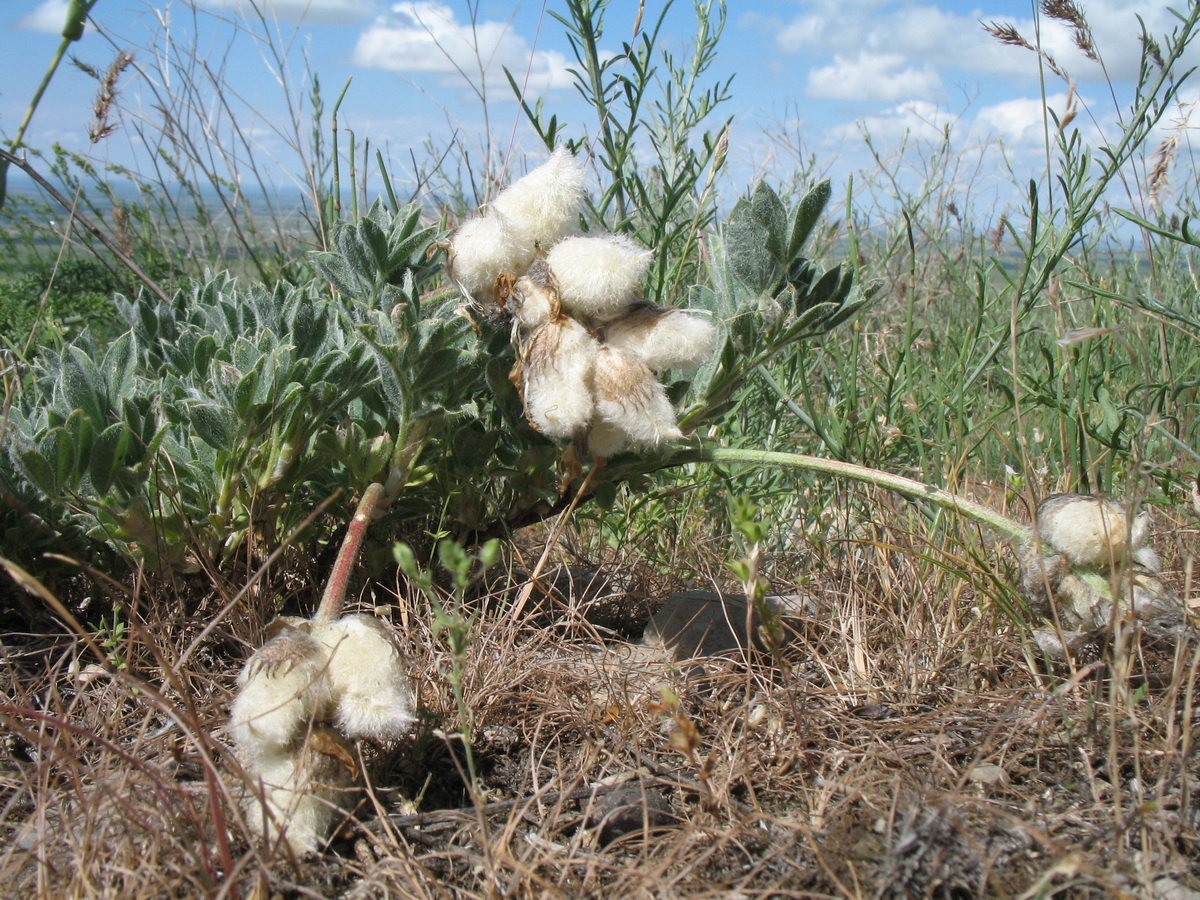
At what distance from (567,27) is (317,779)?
59.3 inches

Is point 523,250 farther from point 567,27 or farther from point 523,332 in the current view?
point 567,27

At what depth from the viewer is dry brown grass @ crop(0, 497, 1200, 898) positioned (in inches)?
39.6

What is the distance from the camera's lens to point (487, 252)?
1335 mm

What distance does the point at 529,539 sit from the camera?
85.2 inches

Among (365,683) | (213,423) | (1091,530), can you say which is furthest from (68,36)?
(1091,530)

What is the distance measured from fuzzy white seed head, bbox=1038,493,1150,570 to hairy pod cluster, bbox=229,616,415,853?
0.88 metres

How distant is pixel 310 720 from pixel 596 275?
0.67 meters

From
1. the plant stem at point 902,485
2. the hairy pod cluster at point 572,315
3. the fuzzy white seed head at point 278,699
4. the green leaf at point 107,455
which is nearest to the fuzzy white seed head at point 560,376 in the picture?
the hairy pod cluster at point 572,315

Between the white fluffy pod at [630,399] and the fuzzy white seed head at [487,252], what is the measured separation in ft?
0.66

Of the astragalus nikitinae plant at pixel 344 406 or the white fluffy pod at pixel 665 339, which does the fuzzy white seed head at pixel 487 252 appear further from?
the white fluffy pod at pixel 665 339

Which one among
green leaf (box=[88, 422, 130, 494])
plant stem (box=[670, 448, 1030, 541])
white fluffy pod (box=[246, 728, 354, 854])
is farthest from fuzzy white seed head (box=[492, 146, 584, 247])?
white fluffy pod (box=[246, 728, 354, 854])

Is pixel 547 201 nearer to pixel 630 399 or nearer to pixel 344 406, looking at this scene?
pixel 630 399

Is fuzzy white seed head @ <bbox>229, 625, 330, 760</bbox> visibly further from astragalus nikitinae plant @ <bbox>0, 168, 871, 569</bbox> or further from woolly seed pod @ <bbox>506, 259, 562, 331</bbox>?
woolly seed pod @ <bbox>506, 259, 562, 331</bbox>

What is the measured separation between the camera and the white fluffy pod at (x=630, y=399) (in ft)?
4.08
